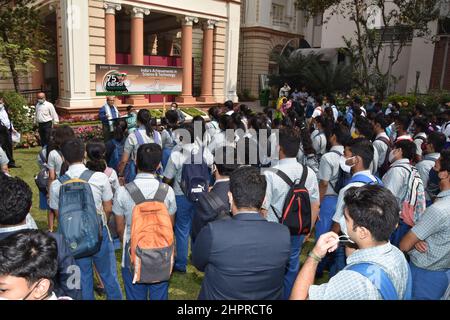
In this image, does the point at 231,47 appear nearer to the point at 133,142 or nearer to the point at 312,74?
the point at 312,74

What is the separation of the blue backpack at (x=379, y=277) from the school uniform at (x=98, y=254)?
→ 253 cm

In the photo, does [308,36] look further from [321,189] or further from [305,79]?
[321,189]

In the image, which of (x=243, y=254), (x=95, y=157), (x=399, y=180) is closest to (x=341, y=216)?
(x=399, y=180)

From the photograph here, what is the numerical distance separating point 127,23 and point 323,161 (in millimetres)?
19839

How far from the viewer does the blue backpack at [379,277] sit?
1853 millimetres

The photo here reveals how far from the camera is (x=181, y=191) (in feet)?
15.5

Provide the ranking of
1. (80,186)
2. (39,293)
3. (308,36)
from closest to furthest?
(39,293), (80,186), (308,36)

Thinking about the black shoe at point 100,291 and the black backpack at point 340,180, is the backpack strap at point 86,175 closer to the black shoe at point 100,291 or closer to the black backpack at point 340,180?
the black shoe at point 100,291

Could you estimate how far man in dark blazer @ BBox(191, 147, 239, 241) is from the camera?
3.28 m

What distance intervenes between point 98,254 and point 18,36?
1406cm

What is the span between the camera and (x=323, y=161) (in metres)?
4.61

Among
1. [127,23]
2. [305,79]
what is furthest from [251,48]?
[127,23]

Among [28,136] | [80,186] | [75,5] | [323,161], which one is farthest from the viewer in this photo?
[75,5]

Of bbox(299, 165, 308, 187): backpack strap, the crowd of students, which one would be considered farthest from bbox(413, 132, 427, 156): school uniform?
bbox(299, 165, 308, 187): backpack strap
